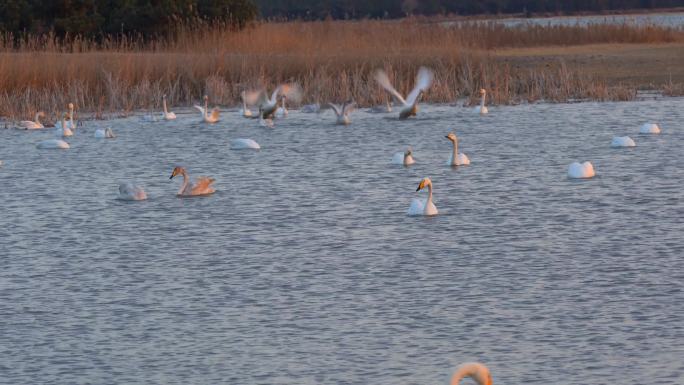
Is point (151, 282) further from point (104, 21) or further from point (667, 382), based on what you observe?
point (104, 21)

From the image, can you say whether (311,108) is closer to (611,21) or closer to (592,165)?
(592,165)

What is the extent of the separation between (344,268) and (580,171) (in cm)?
480

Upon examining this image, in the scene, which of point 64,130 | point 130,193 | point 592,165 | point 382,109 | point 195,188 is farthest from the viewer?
point 382,109

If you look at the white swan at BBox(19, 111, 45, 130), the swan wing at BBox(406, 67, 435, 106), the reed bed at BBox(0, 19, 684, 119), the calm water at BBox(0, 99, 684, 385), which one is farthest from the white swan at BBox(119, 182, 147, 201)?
the reed bed at BBox(0, 19, 684, 119)

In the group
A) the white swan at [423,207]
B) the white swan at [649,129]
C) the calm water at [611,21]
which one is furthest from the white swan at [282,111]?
the calm water at [611,21]

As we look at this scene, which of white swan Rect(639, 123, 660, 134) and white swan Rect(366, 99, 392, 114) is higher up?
white swan Rect(639, 123, 660, 134)

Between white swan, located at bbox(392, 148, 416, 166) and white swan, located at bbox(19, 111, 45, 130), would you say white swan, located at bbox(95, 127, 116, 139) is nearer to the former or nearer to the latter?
white swan, located at bbox(19, 111, 45, 130)

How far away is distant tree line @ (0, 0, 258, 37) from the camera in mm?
29891

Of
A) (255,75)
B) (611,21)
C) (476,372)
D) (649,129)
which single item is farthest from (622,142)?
(611,21)

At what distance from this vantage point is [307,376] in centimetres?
726

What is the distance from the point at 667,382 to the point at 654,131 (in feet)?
36.5

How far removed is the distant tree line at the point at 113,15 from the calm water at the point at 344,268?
12590 mm

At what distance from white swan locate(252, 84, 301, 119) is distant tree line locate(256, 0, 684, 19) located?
49.4m

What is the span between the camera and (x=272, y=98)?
20375mm
